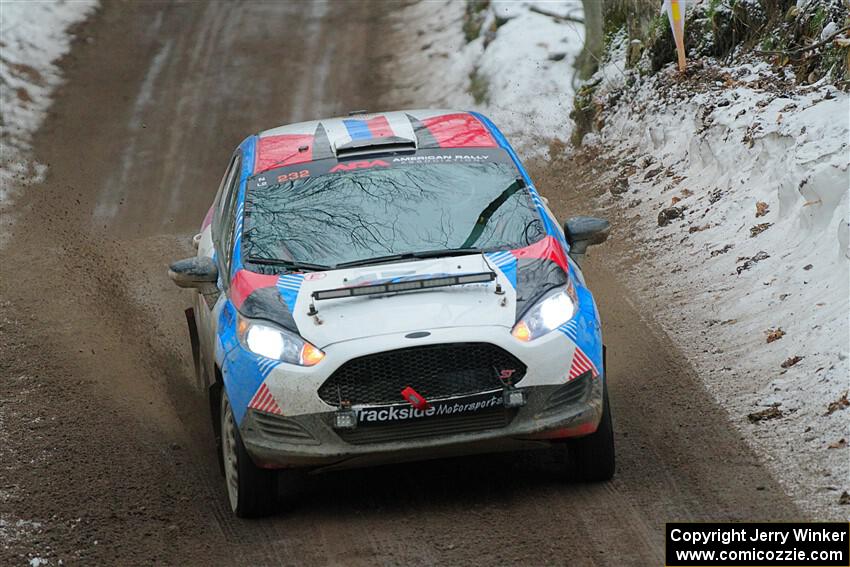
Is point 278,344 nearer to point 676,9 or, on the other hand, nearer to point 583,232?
point 583,232

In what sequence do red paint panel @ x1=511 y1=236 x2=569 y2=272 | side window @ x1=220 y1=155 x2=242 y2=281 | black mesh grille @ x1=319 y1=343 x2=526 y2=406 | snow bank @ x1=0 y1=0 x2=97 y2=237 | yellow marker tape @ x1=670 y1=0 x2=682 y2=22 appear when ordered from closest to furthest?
black mesh grille @ x1=319 y1=343 x2=526 y2=406 < red paint panel @ x1=511 y1=236 x2=569 y2=272 < side window @ x1=220 y1=155 x2=242 y2=281 < yellow marker tape @ x1=670 y1=0 x2=682 y2=22 < snow bank @ x1=0 y1=0 x2=97 y2=237

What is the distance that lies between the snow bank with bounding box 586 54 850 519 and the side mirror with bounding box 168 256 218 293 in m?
3.20

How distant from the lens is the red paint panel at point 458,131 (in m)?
7.95

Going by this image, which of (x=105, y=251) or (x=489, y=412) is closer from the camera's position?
(x=489, y=412)

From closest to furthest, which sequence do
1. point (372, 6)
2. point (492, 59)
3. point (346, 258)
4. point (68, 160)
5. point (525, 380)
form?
point (525, 380) → point (346, 258) → point (68, 160) → point (492, 59) → point (372, 6)

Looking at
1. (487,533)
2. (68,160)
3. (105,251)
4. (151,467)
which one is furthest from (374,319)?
(68,160)

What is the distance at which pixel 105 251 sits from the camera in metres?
13.1

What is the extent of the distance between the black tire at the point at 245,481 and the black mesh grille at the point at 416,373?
2.14 ft

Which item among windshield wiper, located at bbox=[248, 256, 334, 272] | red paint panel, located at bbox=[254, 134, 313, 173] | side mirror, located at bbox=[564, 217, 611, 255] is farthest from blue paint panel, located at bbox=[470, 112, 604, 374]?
red paint panel, located at bbox=[254, 134, 313, 173]

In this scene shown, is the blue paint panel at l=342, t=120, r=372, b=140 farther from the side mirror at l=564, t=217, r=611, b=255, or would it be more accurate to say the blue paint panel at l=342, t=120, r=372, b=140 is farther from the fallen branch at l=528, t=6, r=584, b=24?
the fallen branch at l=528, t=6, r=584, b=24

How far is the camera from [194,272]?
282 inches

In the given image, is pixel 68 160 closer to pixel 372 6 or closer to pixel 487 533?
pixel 372 6

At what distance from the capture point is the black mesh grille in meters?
6.14

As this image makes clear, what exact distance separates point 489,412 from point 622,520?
87 centimetres
